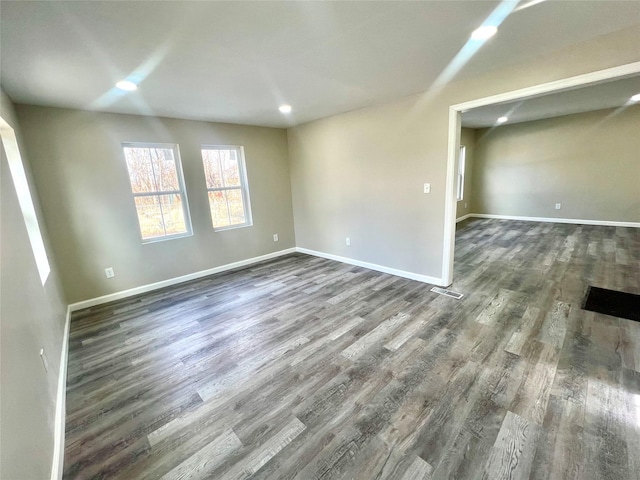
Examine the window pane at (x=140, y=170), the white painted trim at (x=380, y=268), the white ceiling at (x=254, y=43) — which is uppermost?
the white ceiling at (x=254, y=43)

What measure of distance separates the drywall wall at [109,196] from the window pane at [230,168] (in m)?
0.19

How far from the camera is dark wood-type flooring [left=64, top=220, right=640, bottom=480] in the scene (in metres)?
1.42

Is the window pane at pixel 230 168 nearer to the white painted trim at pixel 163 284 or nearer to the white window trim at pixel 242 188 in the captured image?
the white window trim at pixel 242 188

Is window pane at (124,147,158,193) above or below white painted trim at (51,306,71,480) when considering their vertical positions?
above

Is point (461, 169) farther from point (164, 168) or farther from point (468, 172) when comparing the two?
point (164, 168)

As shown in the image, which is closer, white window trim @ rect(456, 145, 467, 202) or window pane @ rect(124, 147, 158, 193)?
window pane @ rect(124, 147, 158, 193)

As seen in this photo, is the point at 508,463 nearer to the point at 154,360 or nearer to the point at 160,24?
the point at 154,360

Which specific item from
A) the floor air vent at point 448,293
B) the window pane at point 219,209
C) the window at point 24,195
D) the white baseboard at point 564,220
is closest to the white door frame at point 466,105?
the floor air vent at point 448,293

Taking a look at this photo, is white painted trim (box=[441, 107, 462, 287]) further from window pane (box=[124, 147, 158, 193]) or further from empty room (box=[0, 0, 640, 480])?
window pane (box=[124, 147, 158, 193])

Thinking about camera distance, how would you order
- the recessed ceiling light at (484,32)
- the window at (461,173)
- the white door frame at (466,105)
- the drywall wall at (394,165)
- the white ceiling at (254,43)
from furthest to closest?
1. the window at (461,173)
2. the drywall wall at (394,165)
3. the white door frame at (466,105)
4. the recessed ceiling light at (484,32)
5. the white ceiling at (254,43)

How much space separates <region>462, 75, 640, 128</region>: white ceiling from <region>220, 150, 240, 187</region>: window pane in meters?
3.57

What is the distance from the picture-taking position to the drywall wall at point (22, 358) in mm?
1023

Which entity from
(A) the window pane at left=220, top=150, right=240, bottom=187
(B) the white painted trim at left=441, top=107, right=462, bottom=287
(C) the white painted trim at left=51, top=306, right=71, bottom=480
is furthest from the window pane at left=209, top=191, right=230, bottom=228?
(B) the white painted trim at left=441, top=107, right=462, bottom=287

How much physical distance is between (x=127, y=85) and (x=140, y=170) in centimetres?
143
